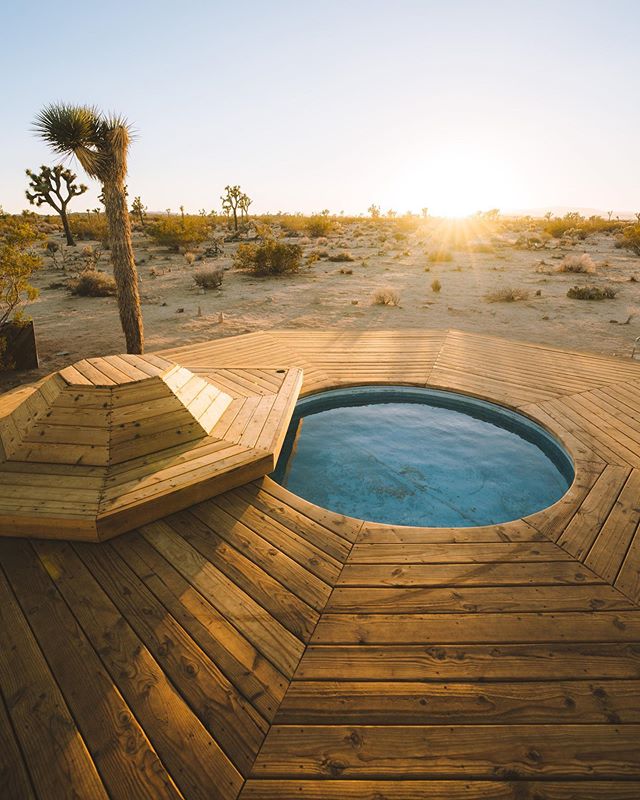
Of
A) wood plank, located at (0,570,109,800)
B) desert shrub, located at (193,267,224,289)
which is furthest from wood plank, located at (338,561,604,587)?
desert shrub, located at (193,267,224,289)

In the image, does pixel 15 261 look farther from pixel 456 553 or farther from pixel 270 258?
pixel 270 258

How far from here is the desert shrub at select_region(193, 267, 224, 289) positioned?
→ 15828 mm

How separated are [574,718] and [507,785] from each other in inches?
22.1

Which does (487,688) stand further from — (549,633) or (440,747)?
(549,633)

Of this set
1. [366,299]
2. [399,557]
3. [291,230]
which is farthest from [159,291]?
[291,230]

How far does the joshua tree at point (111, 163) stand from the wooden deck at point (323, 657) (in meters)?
5.94

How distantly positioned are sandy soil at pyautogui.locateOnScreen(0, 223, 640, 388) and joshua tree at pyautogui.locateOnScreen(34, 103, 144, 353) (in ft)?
4.27

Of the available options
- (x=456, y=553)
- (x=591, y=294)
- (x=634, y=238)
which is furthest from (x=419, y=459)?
(x=634, y=238)

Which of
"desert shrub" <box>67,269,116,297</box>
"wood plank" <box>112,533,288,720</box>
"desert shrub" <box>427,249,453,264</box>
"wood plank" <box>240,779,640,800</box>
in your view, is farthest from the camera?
"desert shrub" <box>427,249,453,264</box>

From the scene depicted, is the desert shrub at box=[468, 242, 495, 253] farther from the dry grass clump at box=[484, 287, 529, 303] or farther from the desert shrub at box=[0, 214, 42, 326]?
the desert shrub at box=[0, 214, 42, 326]

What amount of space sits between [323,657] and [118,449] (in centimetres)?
268

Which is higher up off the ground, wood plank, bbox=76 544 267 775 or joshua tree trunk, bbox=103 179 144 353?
joshua tree trunk, bbox=103 179 144 353

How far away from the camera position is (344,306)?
43.9 feet

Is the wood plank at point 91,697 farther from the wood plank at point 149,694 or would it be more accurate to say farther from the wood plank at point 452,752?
the wood plank at point 452,752
